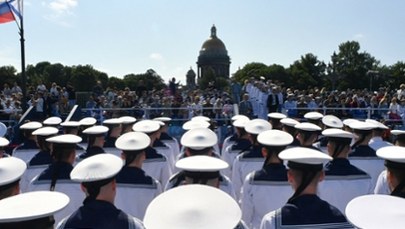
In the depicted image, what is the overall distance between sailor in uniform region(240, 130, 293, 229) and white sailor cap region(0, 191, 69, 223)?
228 cm

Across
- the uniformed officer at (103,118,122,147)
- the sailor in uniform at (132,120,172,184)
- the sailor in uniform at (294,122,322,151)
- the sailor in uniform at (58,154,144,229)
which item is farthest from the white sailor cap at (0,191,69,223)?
the uniformed officer at (103,118,122,147)

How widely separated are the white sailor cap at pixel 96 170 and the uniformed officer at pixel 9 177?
1.69 ft

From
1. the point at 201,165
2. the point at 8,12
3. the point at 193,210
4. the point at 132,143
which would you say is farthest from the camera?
the point at 8,12

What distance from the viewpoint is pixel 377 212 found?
2.18 meters

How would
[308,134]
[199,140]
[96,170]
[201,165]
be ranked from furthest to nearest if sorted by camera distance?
[308,134] < [199,140] < [201,165] < [96,170]

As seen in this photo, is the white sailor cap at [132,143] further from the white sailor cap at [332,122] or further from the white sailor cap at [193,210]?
the white sailor cap at [332,122]

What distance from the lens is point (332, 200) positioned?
4684mm

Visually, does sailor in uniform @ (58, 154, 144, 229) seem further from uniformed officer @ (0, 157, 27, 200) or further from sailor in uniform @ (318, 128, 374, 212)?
sailor in uniform @ (318, 128, 374, 212)

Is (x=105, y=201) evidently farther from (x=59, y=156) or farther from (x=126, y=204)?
(x=59, y=156)

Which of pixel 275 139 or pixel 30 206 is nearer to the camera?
pixel 30 206

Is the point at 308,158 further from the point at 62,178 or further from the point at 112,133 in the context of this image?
the point at 112,133

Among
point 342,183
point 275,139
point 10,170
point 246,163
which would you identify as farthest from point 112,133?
point 342,183

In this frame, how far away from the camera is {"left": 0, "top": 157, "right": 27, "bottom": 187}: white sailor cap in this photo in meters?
3.27

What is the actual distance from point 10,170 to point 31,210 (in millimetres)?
1254
